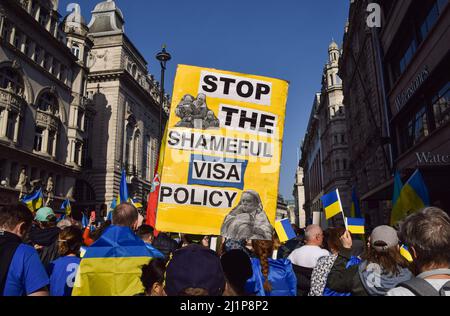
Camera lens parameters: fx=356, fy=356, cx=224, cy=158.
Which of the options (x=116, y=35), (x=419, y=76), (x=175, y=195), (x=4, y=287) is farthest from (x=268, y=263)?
(x=116, y=35)

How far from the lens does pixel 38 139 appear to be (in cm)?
3155

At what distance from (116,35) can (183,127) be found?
45.3 metres

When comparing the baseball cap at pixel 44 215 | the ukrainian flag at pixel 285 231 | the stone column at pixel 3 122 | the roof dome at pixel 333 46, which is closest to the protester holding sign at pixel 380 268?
the ukrainian flag at pixel 285 231

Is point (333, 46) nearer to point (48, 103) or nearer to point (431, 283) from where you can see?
point (48, 103)

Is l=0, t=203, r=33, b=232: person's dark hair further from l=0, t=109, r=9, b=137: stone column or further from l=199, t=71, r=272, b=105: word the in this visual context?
l=0, t=109, r=9, b=137: stone column

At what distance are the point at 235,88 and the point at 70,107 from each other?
35.0 metres

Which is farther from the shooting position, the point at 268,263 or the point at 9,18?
the point at 9,18

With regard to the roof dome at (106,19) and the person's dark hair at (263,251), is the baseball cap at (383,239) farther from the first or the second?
the roof dome at (106,19)

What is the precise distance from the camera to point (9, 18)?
2706 cm

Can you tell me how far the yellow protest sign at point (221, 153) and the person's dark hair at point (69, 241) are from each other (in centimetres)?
107

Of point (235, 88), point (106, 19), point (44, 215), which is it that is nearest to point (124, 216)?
point (235, 88)

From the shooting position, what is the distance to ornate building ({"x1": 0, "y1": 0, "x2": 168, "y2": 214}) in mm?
27609
